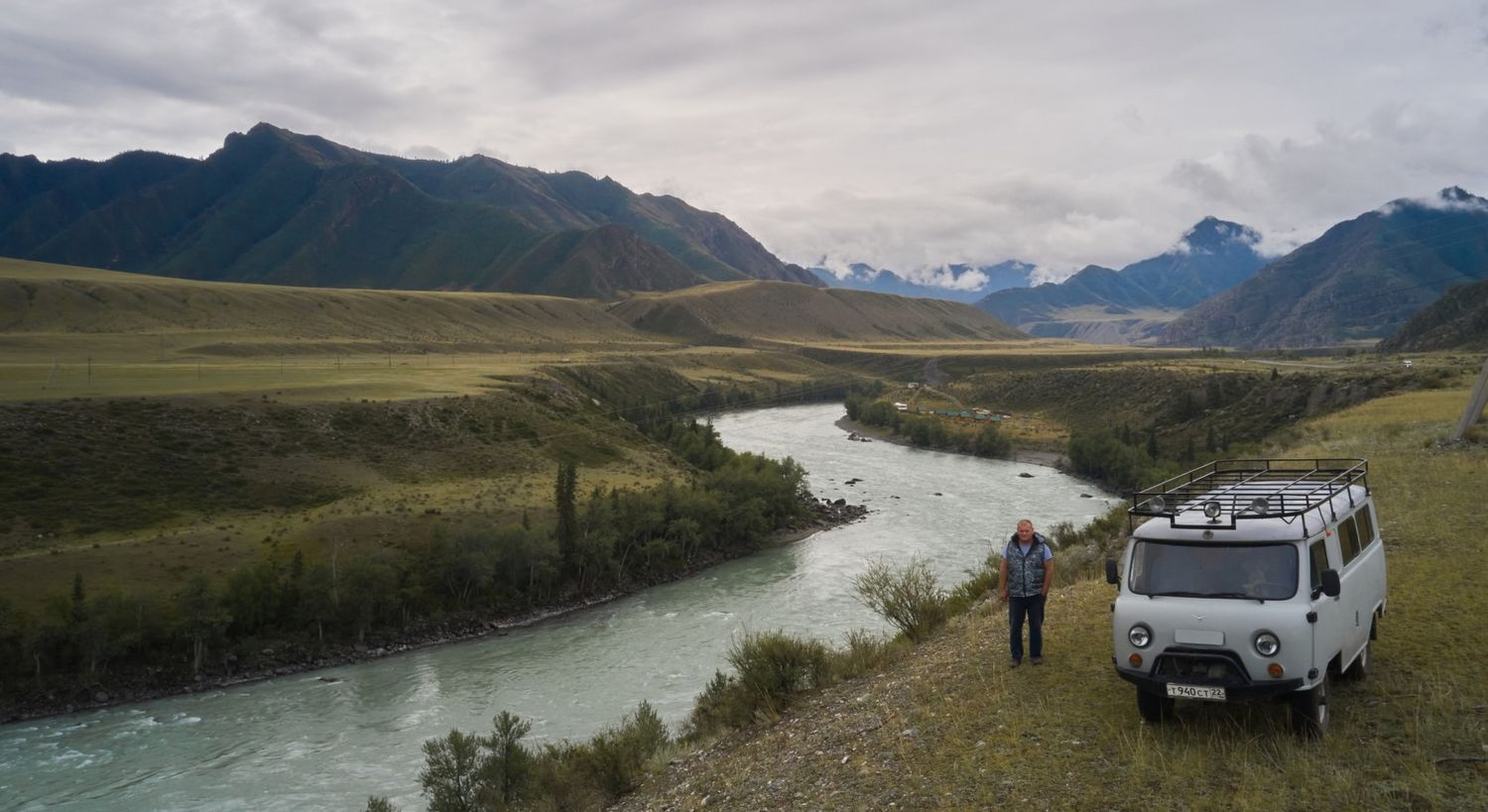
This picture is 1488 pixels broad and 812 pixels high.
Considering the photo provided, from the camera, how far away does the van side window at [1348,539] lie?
33.1ft

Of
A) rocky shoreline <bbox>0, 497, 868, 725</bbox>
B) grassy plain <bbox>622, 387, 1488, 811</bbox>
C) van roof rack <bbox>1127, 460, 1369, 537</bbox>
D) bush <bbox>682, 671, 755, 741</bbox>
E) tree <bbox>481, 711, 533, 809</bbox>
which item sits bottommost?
rocky shoreline <bbox>0, 497, 868, 725</bbox>

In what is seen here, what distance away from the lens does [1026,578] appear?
11.9 meters

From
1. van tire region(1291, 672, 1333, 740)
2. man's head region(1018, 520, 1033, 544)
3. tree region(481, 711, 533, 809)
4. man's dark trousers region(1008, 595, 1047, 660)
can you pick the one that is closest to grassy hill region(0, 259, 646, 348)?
tree region(481, 711, 533, 809)

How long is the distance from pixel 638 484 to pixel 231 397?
99.3ft

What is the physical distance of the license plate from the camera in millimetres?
8633

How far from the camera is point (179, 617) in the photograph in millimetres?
38031

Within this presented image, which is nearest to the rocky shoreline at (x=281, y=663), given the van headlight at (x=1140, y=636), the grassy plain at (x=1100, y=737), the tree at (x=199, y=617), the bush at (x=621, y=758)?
the tree at (x=199, y=617)

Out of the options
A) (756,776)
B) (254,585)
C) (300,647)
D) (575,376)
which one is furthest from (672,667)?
(575,376)

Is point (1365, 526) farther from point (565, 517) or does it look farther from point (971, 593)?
point (565, 517)

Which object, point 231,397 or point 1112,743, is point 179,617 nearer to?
point 231,397

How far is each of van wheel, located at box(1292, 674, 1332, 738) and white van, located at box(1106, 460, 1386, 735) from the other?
0.03 ft

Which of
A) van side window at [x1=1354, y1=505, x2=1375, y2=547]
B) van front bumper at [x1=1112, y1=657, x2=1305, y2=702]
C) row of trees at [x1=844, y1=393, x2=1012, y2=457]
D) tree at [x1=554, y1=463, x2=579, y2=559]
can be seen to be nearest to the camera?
van front bumper at [x1=1112, y1=657, x2=1305, y2=702]

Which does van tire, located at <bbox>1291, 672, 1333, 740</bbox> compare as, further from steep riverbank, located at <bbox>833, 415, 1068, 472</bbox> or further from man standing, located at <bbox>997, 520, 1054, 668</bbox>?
steep riverbank, located at <bbox>833, 415, 1068, 472</bbox>

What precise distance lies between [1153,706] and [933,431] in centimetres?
9794
